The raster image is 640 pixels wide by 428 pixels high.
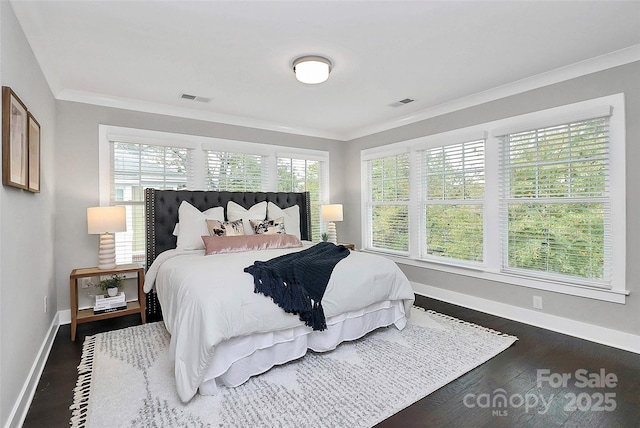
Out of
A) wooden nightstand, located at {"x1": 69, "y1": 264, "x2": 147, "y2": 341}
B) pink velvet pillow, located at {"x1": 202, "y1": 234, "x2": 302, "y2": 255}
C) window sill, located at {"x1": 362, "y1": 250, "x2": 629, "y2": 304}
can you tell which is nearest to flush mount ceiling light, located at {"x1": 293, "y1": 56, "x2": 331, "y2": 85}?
pink velvet pillow, located at {"x1": 202, "y1": 234, "x2": 302, "y2": 255}

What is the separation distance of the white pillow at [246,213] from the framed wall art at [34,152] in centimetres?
204

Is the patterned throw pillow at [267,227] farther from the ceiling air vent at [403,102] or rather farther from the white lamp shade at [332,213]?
the ceiling air vent at [403,102]

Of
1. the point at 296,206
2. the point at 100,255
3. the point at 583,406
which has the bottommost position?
the point at 583,406

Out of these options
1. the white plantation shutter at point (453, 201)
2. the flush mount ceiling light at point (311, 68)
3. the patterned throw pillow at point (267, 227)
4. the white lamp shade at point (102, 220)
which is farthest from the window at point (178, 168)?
the flush mount ceiling light at point (311, 68)

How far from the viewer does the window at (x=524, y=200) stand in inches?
116

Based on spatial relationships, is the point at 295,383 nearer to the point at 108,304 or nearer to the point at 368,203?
the point at 108,304

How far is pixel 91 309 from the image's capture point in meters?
3.55

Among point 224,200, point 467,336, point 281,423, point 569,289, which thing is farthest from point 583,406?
point 224,200

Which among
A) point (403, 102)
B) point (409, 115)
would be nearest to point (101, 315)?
point (403, 102)

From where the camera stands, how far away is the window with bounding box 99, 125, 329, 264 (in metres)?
3.92

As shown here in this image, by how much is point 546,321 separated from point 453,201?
5.33 feet

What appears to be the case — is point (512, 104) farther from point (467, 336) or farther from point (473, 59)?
point (467, 336)

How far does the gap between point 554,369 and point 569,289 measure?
1.00 m

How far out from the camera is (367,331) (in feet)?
9.96
